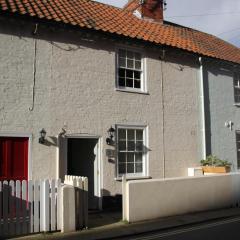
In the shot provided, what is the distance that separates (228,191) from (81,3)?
855 centimetres

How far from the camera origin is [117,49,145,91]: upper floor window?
1427cm

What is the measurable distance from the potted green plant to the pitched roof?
163 inches

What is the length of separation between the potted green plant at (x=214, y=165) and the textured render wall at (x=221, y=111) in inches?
32.1

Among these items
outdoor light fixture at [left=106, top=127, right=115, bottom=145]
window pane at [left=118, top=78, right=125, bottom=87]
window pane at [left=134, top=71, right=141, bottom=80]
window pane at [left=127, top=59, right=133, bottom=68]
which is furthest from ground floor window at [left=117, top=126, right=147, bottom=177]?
window pane at [left=127, top=59, right=133, bottom=68]

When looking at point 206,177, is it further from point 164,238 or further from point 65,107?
point 65,107


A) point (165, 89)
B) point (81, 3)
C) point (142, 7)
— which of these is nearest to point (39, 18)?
point (81, 3)

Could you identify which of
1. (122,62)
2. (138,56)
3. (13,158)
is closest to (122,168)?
(122,62)

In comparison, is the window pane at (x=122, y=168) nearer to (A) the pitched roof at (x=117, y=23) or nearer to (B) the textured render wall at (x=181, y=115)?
(B) the textured render wall at (x=181, y=115)

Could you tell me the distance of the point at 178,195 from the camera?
11961 mm

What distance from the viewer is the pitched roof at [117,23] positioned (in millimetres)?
12609

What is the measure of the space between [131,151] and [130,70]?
2.82m

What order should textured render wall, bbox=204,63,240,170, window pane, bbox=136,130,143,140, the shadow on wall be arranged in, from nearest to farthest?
window pane, bbox=136,130,143,140 → the shadow on wall → textured render wall, bbox=204,63,240,170

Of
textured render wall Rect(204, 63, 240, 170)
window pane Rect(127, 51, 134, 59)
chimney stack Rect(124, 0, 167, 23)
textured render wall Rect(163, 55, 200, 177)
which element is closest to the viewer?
window pane Rect(127, 51, 134, 59)

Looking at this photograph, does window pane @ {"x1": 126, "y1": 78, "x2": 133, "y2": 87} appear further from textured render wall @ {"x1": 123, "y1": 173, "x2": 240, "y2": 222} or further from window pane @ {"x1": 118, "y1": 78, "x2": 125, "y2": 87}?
textured render wall @ {"x1": 123, "y1": 173, "x2": 240, "y2": 222}
